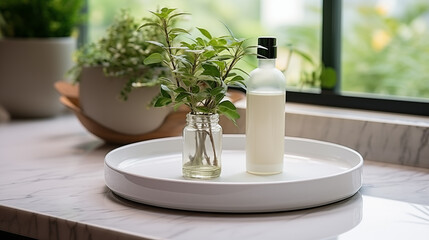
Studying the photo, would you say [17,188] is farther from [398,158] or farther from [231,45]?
[398,158]

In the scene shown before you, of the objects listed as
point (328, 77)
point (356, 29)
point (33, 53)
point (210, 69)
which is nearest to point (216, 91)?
point (210, 69)

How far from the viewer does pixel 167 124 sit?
1589 millimetres

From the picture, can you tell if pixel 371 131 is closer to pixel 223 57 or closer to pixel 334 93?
pixel 334 93

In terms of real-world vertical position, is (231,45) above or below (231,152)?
above

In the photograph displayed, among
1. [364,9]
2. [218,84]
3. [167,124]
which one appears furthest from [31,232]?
[364,9]

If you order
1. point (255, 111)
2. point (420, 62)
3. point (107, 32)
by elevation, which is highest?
point (107, 32)

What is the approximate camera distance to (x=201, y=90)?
117 centimetres

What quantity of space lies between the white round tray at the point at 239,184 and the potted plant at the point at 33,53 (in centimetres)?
78

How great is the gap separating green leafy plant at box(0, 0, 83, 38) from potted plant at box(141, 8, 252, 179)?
0.93m

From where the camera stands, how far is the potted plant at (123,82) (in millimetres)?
1536

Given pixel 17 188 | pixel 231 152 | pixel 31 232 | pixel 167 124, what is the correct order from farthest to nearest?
pixel 167 124 → pixel 231 152 → pixel 17 188 → pixel 31 232

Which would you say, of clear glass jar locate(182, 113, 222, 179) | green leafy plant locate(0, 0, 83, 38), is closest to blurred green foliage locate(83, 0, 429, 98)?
green leafy plant locate(0, 0, 83, 38)

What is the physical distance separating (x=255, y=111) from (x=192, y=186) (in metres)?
0.21

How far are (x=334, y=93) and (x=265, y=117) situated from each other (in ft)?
2.09
